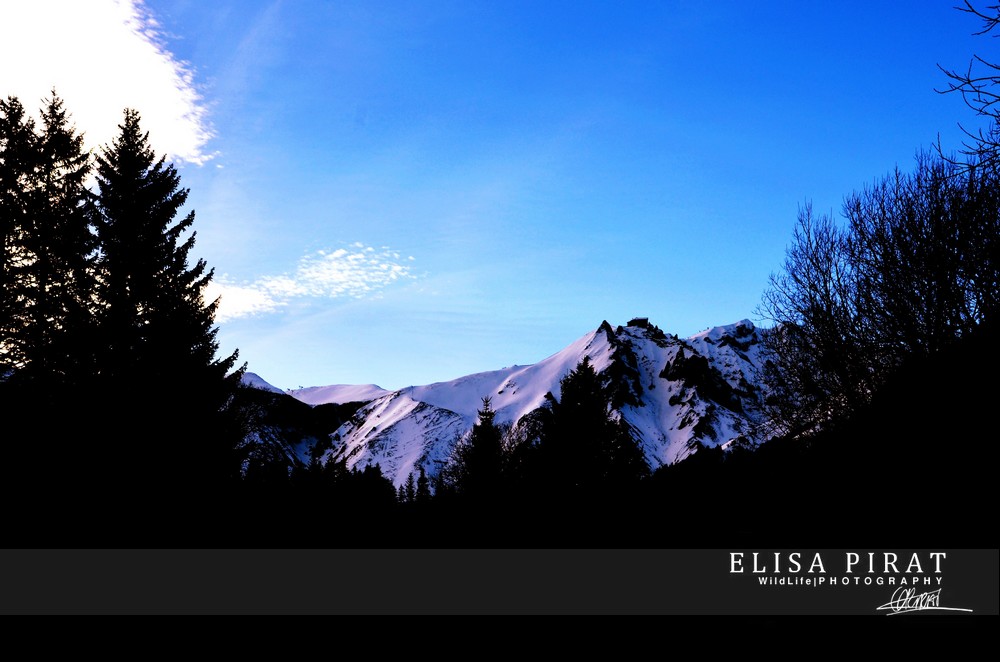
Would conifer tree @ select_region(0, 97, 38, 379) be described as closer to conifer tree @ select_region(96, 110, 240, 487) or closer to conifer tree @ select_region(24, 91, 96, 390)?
conifer tree @ select_region(24, 91, 96, 390)

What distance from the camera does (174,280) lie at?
17469 mm

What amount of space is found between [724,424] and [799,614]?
206659 millimetres
